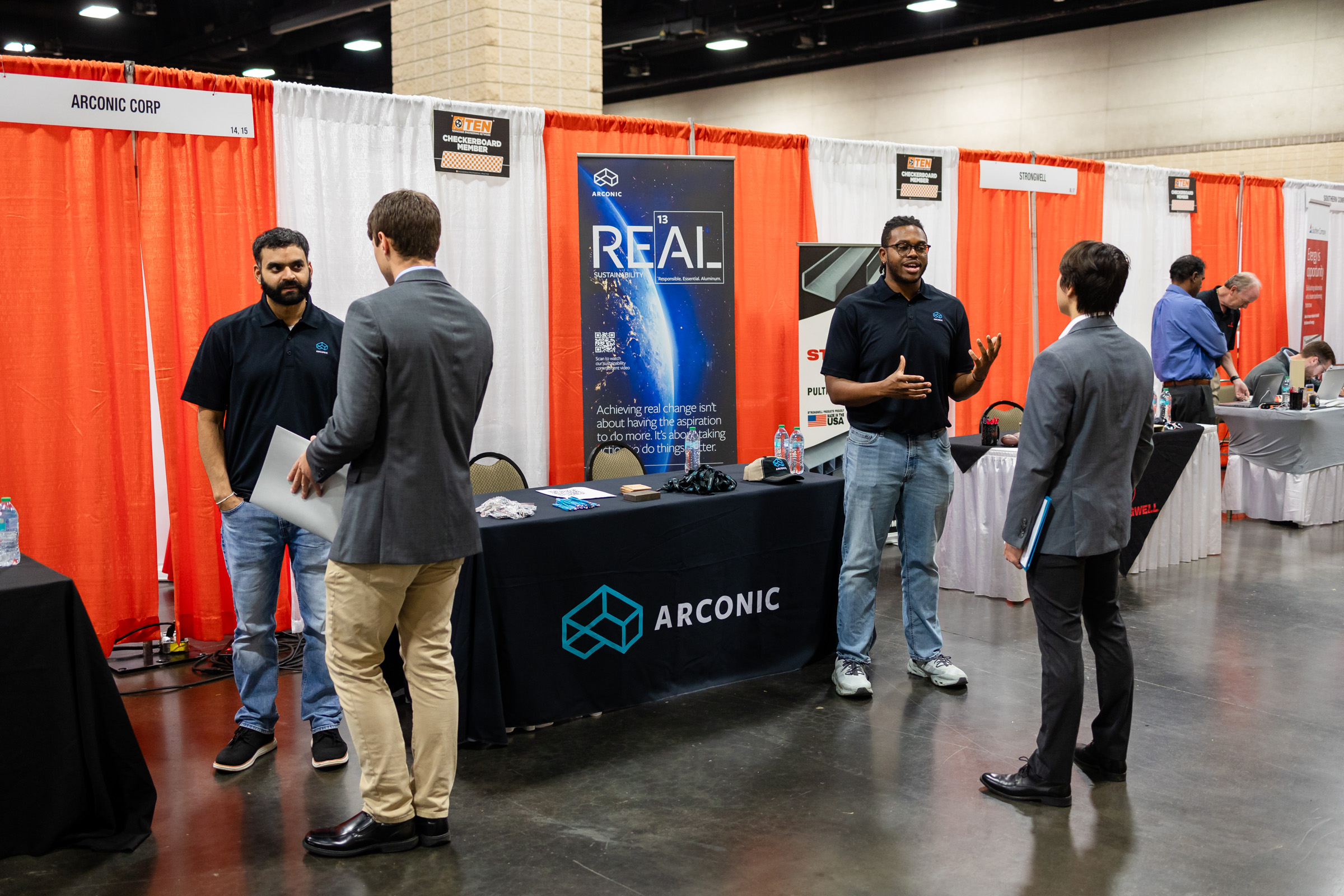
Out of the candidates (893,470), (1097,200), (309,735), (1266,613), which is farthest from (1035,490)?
(1097,200)

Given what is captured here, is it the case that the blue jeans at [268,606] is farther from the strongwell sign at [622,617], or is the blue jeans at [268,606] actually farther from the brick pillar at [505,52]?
the brick pillar at [505,52]

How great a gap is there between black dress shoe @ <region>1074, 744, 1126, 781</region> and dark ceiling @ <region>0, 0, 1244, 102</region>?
29.6ft

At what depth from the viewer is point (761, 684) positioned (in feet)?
13.1

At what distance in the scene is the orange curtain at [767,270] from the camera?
19.4 ft

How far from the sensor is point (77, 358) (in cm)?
409

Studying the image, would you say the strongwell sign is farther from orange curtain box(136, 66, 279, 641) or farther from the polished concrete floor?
orange curtain box(136, 66, 279, 641)

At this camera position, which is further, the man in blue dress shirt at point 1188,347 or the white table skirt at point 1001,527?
the man in blue dress shirt at point 1188,347

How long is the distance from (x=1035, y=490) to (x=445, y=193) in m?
3.16

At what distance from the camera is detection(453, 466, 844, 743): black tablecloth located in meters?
3.37

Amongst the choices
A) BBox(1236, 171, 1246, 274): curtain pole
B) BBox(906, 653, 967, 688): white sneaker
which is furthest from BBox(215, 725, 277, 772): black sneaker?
BBox(1236, 171, 1246, 274): curtain pole

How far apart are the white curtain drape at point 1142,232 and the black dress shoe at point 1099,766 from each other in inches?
214

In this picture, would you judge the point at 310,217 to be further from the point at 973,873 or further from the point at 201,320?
→ the point at 973,873

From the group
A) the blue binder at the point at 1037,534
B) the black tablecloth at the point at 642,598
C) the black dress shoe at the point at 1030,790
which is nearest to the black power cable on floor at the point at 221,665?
the black tablecloth at the point at 642,598

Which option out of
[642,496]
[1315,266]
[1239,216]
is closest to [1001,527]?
[642,496]
